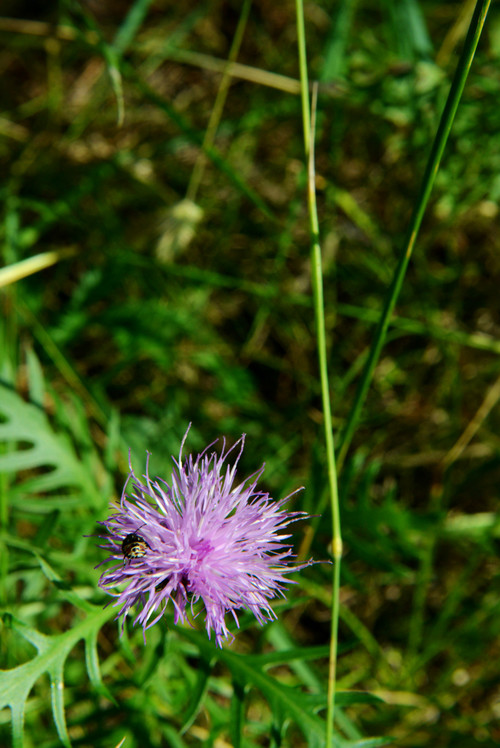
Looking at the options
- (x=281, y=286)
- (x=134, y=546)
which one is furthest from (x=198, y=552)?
(x=281, y=286)

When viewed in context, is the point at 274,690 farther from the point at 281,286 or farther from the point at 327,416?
the point at 281,286

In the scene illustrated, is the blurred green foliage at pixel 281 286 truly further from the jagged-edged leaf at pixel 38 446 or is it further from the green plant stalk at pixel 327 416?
the green plant stalk at pixel 327 416

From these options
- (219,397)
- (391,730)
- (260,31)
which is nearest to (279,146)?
(260,31)

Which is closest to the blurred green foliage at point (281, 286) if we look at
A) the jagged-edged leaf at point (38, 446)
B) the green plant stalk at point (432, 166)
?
the jagged-edged leaf at point (38, 446)

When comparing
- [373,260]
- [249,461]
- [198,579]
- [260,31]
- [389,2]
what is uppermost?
[260,31]

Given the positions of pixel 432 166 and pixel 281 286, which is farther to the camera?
pixel 281 286

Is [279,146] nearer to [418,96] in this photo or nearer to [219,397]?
[418,96]

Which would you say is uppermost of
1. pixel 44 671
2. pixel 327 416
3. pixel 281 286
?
pixel 281 286

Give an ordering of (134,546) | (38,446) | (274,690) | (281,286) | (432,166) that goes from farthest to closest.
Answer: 1. (281,286)
2. (38,446)
3. (274,690)
4. (432,166)
5. (134,546)

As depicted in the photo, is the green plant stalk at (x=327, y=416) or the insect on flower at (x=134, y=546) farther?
the green plant stalk at (x=327, y=416)
